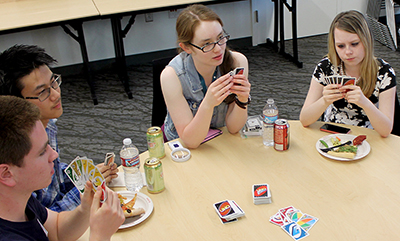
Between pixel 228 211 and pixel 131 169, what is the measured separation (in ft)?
1.43

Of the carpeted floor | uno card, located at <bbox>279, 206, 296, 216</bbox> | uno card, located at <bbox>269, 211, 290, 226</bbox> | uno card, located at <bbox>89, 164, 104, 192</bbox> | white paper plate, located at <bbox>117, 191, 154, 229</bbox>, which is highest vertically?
uno card, located at <bbox>89, 164, 104, 192</bbox>

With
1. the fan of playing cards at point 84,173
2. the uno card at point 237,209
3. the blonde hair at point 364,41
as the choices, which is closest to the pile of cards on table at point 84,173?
the fan of playing cards at point 84,173

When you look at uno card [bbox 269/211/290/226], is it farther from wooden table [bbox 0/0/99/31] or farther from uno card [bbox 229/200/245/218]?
wooden table [bbox 0/0/99/31]

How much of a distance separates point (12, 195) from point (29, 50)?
75cm

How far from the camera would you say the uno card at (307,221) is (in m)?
1.26

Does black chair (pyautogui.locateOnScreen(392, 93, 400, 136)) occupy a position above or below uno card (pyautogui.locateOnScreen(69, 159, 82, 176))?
below

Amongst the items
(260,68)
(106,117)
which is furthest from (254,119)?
(260,68)

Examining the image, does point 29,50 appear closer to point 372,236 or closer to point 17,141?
point 17,141

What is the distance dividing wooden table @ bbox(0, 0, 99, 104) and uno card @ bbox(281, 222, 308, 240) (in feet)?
9.86

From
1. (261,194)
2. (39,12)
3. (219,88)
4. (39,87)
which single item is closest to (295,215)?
(261,194)

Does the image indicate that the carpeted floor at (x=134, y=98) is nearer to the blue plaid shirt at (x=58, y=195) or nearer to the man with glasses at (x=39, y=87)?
the blue plaid shirt at (x=58, y=195)

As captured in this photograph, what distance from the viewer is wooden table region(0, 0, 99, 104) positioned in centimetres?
350

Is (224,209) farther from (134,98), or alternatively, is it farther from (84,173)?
(134,98)

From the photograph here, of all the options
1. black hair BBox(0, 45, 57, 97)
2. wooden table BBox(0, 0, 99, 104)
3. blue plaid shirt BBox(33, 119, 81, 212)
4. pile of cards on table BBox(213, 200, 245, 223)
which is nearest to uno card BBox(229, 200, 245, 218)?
pile of cards on table BBox(213, 200, 245, 223)
